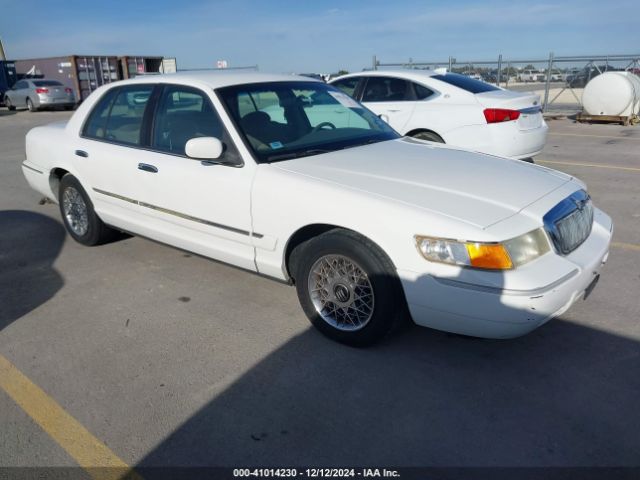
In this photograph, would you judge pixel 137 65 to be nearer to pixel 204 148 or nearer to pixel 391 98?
pixel 391 98

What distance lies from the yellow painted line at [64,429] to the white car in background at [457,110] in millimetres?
5005

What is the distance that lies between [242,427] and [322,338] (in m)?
0.98

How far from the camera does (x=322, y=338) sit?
3.55m

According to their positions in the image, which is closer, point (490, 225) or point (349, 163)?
point (490, 225)

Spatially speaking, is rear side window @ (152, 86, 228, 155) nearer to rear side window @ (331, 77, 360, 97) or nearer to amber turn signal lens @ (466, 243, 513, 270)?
amber turn signal lens @ (466, 243, 513, 270)

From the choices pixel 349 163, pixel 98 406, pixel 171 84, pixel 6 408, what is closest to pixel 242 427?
pixel 98 406

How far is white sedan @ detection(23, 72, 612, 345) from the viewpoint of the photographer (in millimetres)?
2854

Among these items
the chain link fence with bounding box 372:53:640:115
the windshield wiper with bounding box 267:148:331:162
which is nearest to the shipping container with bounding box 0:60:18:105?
the chain link fence with bounding box 372:53:640:115

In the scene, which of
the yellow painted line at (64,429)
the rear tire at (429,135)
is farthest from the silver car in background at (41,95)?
the yellow painted line at (64,429)

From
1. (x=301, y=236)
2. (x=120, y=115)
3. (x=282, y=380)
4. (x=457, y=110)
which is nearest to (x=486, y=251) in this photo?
(x=301, y=236)

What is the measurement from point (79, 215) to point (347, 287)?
333 centimetres

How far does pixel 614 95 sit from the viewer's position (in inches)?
575

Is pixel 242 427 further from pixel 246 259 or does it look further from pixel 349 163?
pixel 349 163

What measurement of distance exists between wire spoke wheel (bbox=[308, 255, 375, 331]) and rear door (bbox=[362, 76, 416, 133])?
469 centimetres
